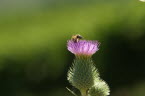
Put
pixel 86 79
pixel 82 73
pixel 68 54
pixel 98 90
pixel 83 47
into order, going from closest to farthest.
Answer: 1. pixel 98 90
2. pixel 86 79
3. pixel 83 47
4. pixel 82 73
5. pixel 68 54

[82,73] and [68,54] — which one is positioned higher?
[82,73]

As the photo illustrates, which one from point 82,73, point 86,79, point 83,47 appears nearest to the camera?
point 86,79

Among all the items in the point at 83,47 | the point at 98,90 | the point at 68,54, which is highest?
the point at 83,47

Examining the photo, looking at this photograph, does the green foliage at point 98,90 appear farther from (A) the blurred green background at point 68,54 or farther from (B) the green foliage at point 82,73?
(A) the blurred green background at point 68,54

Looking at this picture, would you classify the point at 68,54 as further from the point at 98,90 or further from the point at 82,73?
the point at 98,90

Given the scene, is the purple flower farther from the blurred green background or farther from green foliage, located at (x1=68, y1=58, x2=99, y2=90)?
the blurred green background

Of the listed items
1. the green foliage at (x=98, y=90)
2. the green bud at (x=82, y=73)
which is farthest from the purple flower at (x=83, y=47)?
the green foliage at (x=98, y=90)

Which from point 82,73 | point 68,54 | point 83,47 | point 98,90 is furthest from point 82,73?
point 68,54
